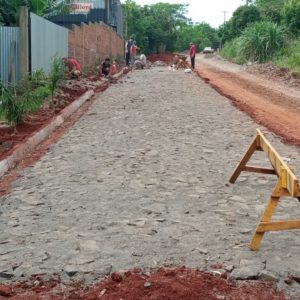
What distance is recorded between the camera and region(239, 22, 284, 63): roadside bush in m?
37.2

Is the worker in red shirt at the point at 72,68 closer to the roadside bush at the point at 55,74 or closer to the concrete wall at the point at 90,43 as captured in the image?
the concrete wall at the point at 90,43

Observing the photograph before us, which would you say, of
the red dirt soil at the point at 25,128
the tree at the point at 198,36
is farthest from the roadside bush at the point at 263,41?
the tree at the point at 198,36

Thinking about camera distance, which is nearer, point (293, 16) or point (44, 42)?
point (44, 42)

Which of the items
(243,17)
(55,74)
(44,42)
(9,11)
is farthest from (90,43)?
(243,17)

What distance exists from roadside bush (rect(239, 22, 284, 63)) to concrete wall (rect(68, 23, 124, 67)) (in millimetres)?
9563

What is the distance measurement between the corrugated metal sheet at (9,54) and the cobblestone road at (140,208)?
4924 mm

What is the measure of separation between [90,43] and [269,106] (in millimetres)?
15152

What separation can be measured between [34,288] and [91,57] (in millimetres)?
27535

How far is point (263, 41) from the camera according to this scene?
37.5 meters

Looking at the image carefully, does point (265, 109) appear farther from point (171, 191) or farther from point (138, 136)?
point (171, 191)

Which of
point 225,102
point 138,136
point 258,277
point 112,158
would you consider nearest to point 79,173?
point 112,158

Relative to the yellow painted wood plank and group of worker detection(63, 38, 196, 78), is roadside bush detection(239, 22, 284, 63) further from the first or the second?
the yellow painted wood plank

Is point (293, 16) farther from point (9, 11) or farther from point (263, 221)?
point (263, 221)

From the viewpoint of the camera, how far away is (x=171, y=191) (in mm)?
6711
